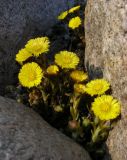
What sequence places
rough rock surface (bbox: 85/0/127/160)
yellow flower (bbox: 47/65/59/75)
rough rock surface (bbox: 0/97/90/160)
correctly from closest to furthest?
rough rock surface (bbox: 0/97/90/160) → rough rock surface (bbox: 85/0/127/160) → yellow flower (bbox: 47/65/59/75)

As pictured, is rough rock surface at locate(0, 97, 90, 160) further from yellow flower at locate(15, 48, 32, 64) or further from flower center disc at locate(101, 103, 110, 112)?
yellow flower at locate(15, 48, 32, 64)

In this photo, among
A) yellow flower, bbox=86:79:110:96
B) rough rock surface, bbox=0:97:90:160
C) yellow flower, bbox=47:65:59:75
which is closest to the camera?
rough rock surface, bbox=0:97:90:160

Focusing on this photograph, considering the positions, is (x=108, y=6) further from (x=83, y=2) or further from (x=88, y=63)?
→ (x=83, y=2)

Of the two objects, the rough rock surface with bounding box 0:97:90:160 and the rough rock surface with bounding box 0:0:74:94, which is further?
the rough rock surface with bounding box 0:0:74:94

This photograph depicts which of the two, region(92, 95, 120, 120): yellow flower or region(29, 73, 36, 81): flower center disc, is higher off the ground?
region(29, 73, 36, 81): flower center disc

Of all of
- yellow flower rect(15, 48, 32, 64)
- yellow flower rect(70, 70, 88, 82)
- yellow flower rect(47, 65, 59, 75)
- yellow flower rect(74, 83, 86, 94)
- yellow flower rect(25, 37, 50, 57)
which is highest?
yellow flower rect(25, 37, 50, 57)

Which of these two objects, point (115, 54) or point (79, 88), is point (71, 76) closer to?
point (79, 88)

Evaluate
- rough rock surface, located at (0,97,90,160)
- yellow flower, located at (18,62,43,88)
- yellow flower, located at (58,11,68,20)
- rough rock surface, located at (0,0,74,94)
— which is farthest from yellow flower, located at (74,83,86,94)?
yellow flower, located at (58,11,68,20)
